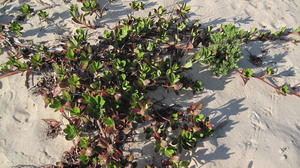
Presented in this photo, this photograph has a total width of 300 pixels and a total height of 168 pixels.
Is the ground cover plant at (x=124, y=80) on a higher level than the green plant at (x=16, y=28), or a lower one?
lower

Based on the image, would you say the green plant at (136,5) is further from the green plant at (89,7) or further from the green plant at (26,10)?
the green plant at (26,10)

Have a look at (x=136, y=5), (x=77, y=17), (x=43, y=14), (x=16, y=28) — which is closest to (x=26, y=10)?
(x=43, y=14)

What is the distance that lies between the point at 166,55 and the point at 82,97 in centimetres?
141

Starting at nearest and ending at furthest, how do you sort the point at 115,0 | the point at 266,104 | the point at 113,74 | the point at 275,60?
the point at 113,74 → the point at 266,104 → the point at 275,60 → the point at 115,0

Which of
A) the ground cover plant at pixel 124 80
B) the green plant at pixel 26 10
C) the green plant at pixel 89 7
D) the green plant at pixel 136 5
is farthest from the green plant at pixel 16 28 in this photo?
the green plant at pixel 136 5

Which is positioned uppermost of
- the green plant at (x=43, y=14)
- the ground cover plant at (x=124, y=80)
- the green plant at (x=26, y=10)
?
the green plant at (x=26, y=10)

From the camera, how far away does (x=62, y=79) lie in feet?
10.1

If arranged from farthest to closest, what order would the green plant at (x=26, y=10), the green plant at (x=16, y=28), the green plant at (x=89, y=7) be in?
the green plant at (x=89, y=7), the green plant at (x=26, y=10), the green plant at (x=16, y=28)

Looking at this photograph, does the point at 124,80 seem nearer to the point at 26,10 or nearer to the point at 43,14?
the point at 43,14

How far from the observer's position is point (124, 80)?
3.12m

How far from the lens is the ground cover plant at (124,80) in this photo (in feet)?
9.05

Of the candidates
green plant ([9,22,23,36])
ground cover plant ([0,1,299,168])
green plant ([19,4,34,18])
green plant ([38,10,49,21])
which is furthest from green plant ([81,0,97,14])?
green plant ([9,22,23,36])

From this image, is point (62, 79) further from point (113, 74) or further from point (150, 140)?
point (150, 140)

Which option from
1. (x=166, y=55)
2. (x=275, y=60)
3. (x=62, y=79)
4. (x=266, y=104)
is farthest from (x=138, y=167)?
(x=275, y=60)
